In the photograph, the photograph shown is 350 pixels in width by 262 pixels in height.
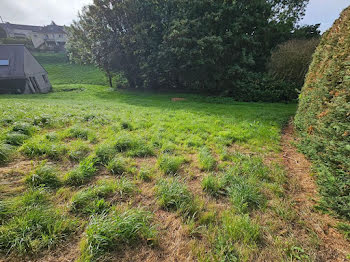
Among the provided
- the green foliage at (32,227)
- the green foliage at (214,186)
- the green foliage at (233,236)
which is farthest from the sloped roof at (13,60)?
the green foliage at (233,236)

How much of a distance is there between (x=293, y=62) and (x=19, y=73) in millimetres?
28374

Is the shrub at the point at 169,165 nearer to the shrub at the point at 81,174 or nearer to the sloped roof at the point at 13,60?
the shrub at the point at 81,174

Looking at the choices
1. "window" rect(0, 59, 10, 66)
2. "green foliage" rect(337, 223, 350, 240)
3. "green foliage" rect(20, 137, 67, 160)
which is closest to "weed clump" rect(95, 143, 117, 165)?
"green foliage" rect(20, 137, 67, 160)

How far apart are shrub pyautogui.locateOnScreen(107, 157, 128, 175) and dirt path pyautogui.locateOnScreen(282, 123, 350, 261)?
8.84ft

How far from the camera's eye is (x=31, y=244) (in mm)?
1307

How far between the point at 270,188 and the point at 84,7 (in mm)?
22489

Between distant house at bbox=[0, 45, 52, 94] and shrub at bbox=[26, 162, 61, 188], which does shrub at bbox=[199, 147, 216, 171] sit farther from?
distant house at bbox=[0, 45, 52, 94]

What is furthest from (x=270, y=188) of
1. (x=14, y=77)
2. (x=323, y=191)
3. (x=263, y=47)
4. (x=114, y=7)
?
(x=14, y=77)

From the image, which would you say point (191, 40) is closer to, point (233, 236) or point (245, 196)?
point (245, 196)

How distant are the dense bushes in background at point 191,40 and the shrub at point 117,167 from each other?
12.2 metres

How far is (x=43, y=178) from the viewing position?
205cm

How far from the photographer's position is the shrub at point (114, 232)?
53.3 inches

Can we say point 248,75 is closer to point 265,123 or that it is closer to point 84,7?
point 265,123

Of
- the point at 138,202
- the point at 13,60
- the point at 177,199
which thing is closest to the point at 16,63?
the point at 13,60
